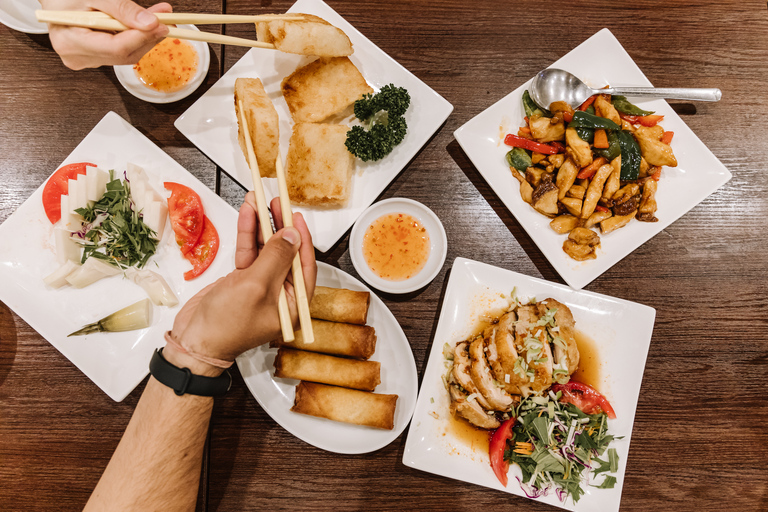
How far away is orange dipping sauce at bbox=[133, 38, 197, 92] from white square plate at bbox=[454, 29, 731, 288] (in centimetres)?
172

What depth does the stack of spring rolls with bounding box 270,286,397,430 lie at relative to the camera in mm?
2312

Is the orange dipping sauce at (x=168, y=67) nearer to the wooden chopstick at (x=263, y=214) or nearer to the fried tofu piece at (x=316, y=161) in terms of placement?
the wooden chopstick at (x=263, y=214)

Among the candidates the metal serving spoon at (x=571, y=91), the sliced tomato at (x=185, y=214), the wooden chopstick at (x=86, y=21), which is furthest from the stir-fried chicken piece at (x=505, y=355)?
the wooden chopstick at (x=86, y=21)

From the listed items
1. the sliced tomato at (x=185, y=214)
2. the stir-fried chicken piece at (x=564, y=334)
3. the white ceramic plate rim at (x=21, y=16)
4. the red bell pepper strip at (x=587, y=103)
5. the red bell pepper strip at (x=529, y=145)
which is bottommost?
the stir-fried chicken piece at (x=564, y=334)

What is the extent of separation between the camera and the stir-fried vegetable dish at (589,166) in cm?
236

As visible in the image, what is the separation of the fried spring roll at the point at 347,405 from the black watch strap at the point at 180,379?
576 millimetres

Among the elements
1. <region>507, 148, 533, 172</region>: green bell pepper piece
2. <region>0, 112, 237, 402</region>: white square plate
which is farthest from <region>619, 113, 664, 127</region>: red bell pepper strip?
<region>0, 112, 237, 402</region>: white square plate

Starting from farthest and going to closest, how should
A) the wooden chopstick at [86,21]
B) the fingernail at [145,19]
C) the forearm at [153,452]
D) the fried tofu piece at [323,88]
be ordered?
the fried tofu piece at [323,88]
the forearm at [153,452]
the fingernail at [145,19]
the wooden chopstick at [86,21]

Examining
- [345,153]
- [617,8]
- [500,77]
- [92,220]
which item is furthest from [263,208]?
[617,8]

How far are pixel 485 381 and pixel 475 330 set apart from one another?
12.8 inches

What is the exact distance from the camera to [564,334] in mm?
2320

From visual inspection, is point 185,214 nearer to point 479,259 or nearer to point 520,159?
point 479,259

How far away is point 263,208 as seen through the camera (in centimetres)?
195

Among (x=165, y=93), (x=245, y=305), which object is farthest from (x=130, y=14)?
(x=245, y=305)
